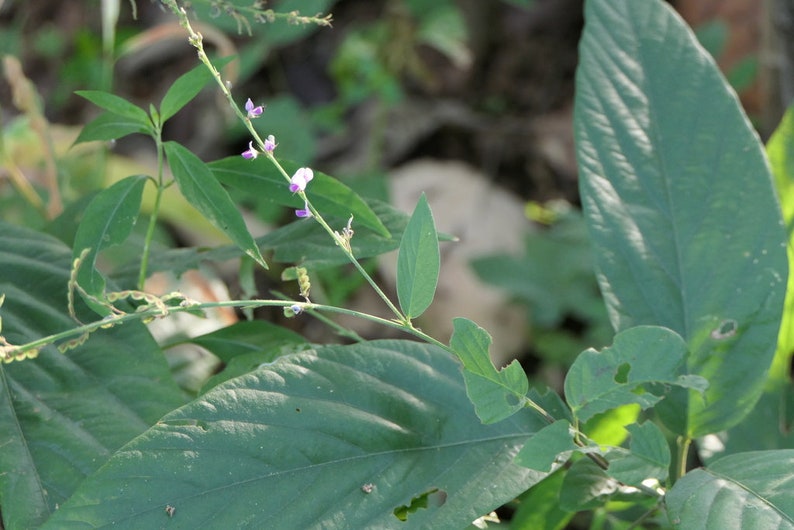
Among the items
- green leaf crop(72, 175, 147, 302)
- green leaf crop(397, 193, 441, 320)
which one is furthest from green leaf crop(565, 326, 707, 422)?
green leaf crop(72, 175, 147, 302)

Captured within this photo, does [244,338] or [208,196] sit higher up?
[208,196]

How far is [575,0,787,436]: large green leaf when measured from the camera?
0.80m

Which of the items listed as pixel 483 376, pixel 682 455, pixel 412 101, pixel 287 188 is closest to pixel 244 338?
pixel 287 188

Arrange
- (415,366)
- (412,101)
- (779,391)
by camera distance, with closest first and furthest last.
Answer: (415,366)
(779,391)
(412,101)

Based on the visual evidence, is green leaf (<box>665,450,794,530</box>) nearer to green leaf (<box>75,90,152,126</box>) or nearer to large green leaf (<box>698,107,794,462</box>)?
large green leaf (<box>698,107,794,462</box>)

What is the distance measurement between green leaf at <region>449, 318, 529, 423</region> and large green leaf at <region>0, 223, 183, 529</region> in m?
0.25

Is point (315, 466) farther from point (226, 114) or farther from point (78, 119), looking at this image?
point (78, 119)

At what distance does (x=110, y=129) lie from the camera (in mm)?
746

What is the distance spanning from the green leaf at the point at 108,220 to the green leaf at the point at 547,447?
1.13ft

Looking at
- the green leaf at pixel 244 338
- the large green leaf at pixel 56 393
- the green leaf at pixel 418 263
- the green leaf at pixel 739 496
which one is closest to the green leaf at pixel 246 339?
the green leaf at pixel 244 338

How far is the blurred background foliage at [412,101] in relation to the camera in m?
2.14

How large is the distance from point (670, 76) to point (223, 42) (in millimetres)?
1039

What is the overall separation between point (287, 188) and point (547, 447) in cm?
30

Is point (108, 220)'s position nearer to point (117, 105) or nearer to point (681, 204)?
point (117, 105)
